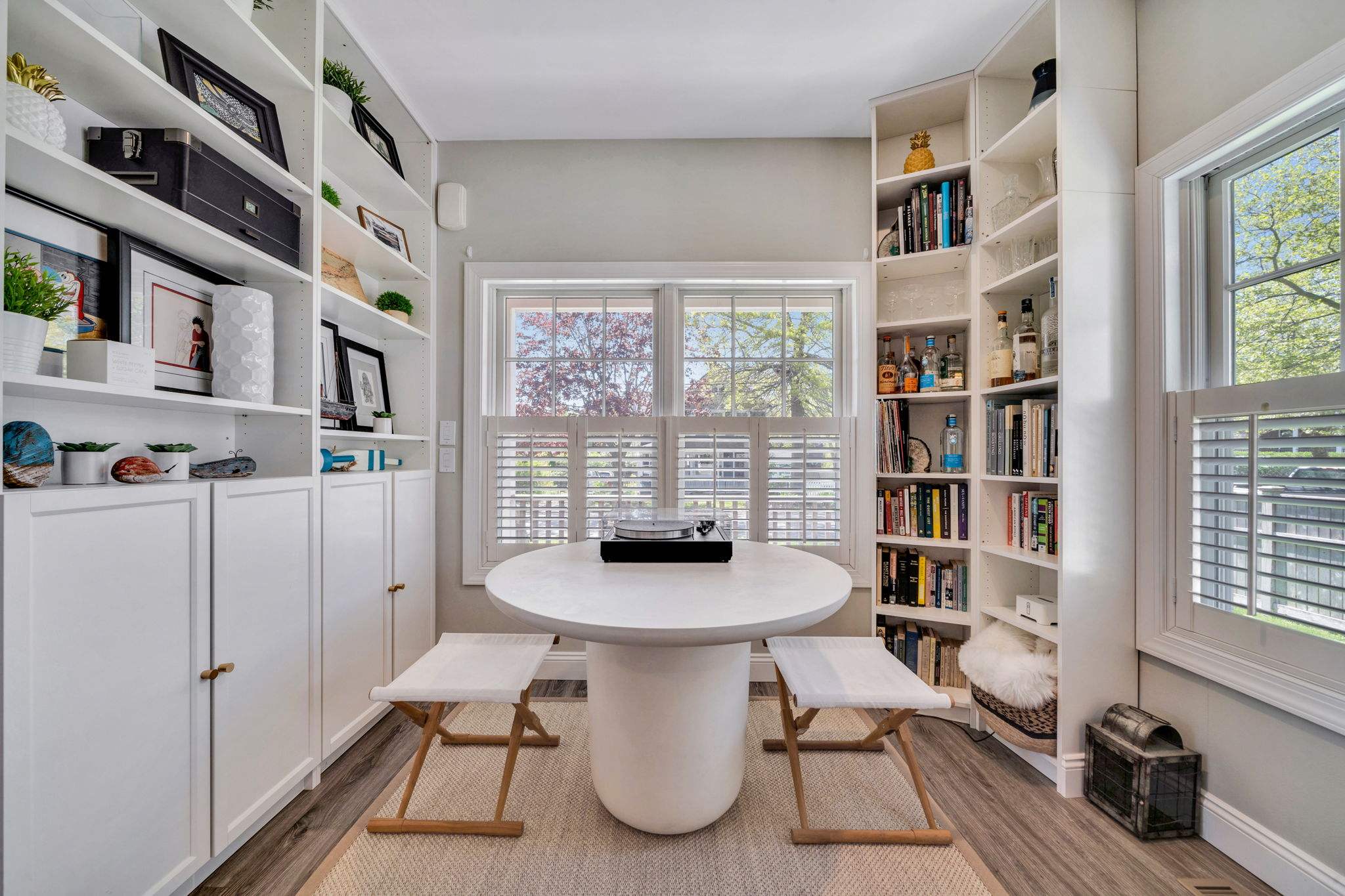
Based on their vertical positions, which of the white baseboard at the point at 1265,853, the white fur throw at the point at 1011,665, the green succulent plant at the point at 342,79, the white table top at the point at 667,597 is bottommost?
the white baseboard at the point at 1265,853

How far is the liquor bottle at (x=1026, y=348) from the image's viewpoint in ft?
6.35

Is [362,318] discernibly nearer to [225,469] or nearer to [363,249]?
[363,249]

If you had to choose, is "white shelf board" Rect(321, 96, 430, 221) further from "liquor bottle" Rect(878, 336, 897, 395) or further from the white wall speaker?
"liquor bottle" Rect(878, 336, 897, 395)

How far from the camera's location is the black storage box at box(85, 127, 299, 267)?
1245 millimetres

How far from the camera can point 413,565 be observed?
2312mm

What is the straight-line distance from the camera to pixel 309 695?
1.65 metres

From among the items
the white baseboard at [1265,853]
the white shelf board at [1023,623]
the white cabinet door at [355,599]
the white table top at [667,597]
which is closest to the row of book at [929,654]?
the white shelf board at [1023,623]

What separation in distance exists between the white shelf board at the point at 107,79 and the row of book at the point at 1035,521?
273cm

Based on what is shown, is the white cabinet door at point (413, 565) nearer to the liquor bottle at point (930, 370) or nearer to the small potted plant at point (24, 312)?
the small potted plant at point (24, 312)

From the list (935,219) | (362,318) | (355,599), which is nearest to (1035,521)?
(935,219)

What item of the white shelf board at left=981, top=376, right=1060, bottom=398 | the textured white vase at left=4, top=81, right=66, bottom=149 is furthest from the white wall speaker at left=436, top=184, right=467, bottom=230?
the white shelf board at left=981, top=376, right=1060, bottom=398

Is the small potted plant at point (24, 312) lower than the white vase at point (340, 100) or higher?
lower

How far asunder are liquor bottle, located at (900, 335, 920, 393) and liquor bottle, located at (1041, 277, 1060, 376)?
48 cm

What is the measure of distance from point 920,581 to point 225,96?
2988 mm
